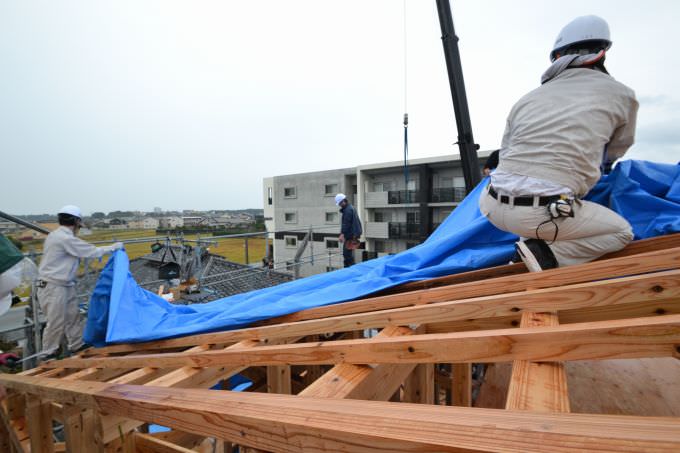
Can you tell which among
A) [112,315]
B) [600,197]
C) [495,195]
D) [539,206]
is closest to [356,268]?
[495,195]

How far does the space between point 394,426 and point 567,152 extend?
145 cm

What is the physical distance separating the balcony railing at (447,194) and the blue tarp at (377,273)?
12957 mm

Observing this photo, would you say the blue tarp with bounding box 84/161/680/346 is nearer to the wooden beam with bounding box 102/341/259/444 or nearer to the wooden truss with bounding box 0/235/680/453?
the wooden truss with bounding box 0/235/680/453

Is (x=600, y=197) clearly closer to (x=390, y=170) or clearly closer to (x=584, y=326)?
(x=584, y=326)

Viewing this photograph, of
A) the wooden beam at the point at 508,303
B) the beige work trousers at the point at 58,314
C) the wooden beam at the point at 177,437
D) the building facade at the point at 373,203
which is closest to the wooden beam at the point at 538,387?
the wooden beam at the point at 508,303

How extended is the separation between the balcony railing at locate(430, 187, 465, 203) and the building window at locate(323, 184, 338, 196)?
5466 millimetres

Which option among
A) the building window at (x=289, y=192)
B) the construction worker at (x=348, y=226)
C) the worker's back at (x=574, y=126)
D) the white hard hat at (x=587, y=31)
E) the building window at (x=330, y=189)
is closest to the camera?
the worker's back at (x=574, y=126)

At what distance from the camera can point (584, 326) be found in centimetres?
77

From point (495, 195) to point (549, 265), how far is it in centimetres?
43

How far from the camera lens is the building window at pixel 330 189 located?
18.2 metres

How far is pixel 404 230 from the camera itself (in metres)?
16.6

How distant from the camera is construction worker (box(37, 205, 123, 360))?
3.54 meters

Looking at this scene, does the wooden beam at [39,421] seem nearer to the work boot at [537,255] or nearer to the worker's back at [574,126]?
the work boot at [537,255]

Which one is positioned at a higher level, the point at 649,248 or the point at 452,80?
the point at 452,80
